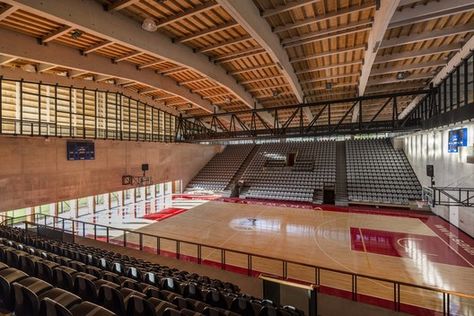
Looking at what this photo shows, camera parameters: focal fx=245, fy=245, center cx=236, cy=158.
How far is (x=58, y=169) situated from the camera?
13852 millimetres

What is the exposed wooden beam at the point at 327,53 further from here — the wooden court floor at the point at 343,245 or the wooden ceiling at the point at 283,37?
the wooden court floor at the point at 343,245

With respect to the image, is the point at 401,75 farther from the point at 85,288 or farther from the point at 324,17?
the point at 85,288

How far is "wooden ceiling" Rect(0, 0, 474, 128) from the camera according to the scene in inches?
313

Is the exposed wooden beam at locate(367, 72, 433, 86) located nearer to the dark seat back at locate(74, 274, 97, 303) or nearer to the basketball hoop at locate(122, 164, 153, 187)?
the dark seat back at locate(74, 274, 97, 303)

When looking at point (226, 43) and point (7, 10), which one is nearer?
point (7, 10)

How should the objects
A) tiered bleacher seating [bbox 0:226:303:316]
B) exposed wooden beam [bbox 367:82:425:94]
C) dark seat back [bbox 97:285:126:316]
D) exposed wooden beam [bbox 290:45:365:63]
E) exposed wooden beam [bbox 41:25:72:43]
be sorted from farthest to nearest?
exposed wooden beam [bbox 367:82:425:94]
exposed wooden beam [bbox 290:45:365:63]
exposed wooden beam [bbox 41:25:72:43]
dark seat back [bbox 97:285:126:316]
tiered bleacher seating [bbox 0:226:303:316]

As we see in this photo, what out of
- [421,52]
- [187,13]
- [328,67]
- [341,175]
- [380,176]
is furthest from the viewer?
[341,175]

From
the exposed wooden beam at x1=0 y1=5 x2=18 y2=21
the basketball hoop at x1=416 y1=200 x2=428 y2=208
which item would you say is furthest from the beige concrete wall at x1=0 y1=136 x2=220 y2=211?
the basketball hoop at x1=416 y1=200 x2=428 y2=208

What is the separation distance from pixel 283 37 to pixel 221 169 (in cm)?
1900

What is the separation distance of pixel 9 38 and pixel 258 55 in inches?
392

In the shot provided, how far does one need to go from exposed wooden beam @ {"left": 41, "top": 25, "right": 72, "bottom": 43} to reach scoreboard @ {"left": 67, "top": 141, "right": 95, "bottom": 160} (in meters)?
6.47

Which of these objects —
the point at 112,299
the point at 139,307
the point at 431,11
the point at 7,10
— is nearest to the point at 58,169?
the point at 7,10

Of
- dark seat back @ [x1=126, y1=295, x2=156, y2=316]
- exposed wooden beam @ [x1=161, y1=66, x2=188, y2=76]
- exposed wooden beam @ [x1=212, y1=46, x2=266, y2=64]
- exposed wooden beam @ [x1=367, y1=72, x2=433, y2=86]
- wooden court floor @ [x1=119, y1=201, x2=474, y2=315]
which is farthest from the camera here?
exposed wooden beam @ [x1=161, y1=66, x2=188, y2=76]

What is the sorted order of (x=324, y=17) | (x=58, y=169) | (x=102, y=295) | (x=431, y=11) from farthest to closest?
(x=58, y=169), (x=324, y=17), (x=431, y=11), (x=102, y=295)
